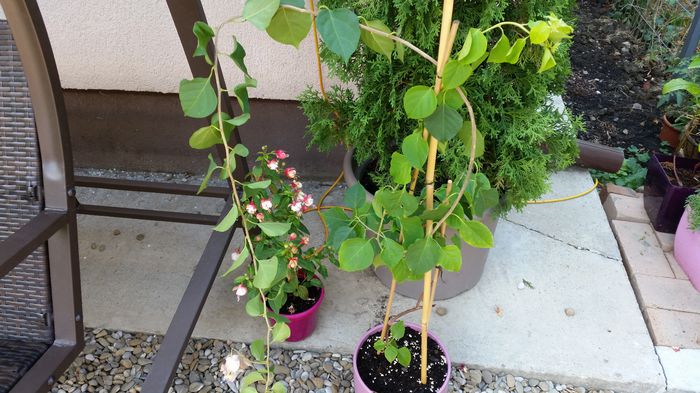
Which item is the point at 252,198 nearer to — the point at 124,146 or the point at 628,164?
the point at 124,146

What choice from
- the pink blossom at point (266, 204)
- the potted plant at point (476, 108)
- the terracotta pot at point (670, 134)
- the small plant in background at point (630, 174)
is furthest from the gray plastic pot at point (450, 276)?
the terracotta pot at point (670, 134)

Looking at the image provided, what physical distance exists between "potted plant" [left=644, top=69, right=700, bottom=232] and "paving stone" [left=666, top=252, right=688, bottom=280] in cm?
16

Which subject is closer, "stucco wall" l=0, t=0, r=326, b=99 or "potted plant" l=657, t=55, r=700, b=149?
"stucco wall" l=0, t=0, r=326, b=99

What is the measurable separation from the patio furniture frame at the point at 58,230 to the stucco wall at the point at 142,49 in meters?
0.81

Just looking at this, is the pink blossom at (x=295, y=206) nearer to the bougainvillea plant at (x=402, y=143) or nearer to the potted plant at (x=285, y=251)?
the potted plant at (x=285, y=251)

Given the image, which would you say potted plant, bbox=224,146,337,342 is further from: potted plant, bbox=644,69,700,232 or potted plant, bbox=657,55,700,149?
potted plant, bbox=657,55,700,149

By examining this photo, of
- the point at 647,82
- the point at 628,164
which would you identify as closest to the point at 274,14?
the point at 628,164

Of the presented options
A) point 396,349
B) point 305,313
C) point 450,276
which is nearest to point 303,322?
point 305,313

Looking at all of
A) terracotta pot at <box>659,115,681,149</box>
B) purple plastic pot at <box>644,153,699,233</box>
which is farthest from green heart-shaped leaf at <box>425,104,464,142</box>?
terracotta pot at <box>659,115,681,149</box>

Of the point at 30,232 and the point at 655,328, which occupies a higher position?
the point at 30,232

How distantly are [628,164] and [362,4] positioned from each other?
1.91 m

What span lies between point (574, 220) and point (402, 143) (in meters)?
1.40

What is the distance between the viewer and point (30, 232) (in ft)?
3.83

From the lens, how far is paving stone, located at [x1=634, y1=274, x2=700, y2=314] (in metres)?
1.96
